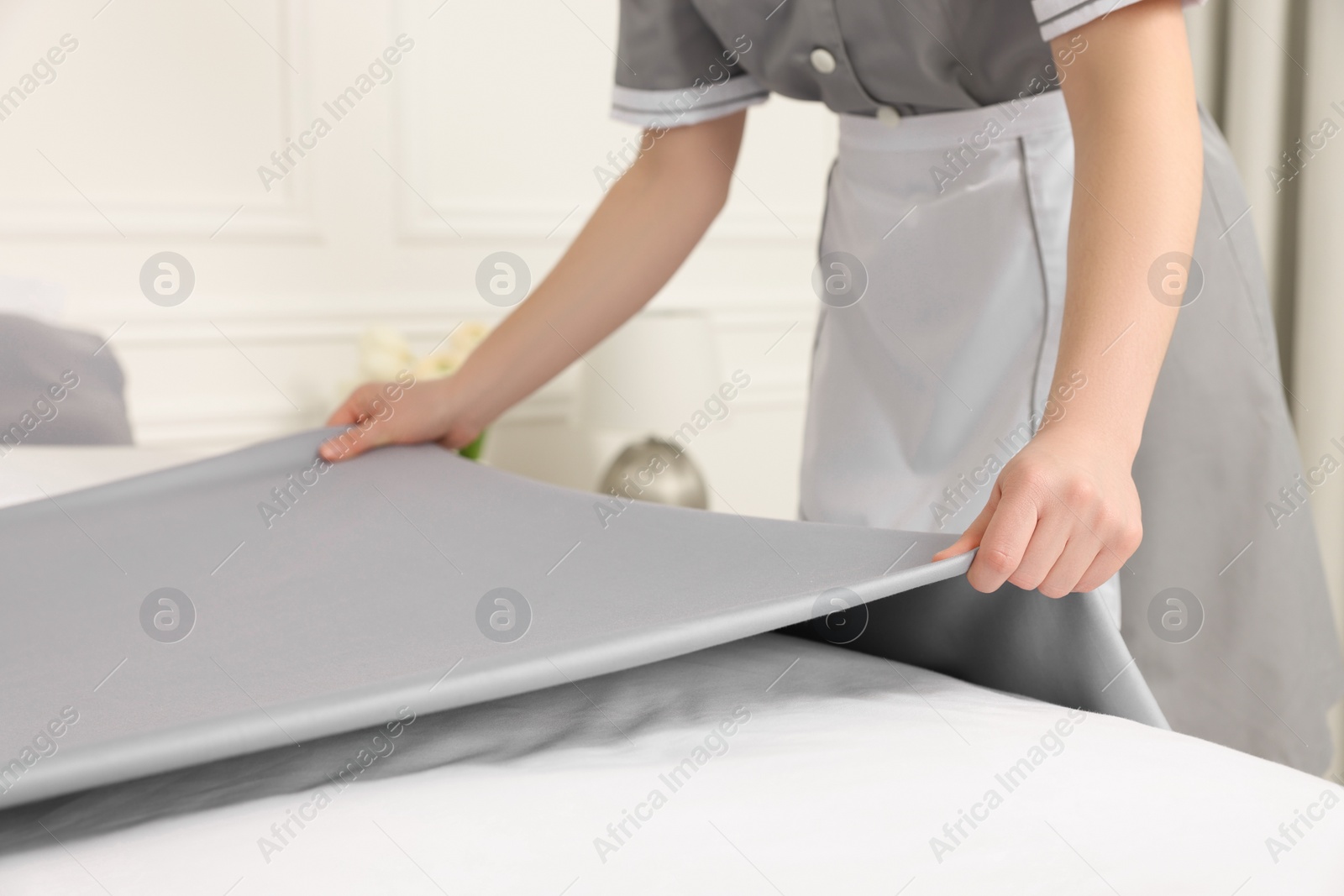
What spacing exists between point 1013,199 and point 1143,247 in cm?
30

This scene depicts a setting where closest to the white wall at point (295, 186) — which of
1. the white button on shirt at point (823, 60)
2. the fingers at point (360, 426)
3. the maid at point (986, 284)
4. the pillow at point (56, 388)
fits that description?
the pillow at point (56, 388)

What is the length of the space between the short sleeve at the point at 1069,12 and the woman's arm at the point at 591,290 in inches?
18.8

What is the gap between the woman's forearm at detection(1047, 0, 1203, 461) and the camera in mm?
586

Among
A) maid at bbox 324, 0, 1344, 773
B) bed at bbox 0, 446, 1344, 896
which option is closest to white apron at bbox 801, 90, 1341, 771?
maid at bbox 324, 0, 1344, 773

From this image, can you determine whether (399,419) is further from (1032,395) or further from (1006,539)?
(1006,539)

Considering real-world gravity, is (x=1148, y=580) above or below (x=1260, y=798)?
below

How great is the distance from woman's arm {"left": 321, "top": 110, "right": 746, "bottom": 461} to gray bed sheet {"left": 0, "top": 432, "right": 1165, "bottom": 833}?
0.84 feet

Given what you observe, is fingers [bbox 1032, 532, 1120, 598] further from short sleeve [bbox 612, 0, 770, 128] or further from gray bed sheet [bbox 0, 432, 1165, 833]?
short sleeve [bbox 612, 0, 770, 128]

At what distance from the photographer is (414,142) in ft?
7.66

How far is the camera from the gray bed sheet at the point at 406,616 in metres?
0.43

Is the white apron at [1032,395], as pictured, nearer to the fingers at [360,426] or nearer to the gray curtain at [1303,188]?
the fingers at [360,426]

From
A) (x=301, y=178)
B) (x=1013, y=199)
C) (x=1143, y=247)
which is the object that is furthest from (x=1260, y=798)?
(x=301, y=178)


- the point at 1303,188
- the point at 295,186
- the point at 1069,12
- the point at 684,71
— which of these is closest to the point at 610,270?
the point at 684,71

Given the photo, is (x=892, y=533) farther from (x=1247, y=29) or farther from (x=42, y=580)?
(x=1247, y=29)
